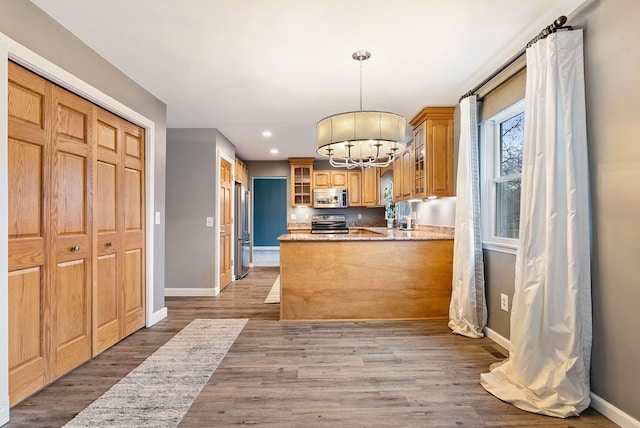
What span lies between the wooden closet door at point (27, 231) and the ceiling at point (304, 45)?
579mm

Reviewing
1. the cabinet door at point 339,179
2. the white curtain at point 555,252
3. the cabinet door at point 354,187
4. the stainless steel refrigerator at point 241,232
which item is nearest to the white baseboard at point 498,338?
the white curtain at point 555,252

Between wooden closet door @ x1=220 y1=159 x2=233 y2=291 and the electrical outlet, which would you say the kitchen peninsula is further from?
wooden closet door @ x1=220 y1=159 x2=233 y2=291

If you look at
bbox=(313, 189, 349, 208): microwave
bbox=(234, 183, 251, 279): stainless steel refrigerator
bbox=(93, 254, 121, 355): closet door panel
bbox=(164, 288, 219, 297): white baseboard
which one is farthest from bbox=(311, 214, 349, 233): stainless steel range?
bbox=(93, 254, 121, 355): closet door panel

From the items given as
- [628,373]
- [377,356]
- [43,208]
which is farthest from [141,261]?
[628,373]

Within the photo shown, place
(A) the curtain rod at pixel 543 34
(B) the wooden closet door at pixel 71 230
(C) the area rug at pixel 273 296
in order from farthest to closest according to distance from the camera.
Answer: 1. (C) the area rug at pixel 273 296
2. (B) the wooden closet door at pixel 71 230
3. (A) the curtain rod at pixel 543 34

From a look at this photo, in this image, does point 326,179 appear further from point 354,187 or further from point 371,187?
point 371,187

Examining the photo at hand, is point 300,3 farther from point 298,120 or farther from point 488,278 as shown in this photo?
point 488,278

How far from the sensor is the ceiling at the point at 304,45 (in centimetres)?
196

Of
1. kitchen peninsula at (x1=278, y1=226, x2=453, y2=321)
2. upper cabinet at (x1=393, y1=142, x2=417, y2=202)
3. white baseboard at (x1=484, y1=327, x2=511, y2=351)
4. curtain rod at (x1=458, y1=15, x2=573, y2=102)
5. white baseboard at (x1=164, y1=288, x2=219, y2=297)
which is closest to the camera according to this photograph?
curtain rod at (x1=458, y1=15, x2=573, y2=102)

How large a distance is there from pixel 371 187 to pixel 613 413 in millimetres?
5335

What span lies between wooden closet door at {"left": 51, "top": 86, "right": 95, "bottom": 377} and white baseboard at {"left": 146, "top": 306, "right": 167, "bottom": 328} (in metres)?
0.81

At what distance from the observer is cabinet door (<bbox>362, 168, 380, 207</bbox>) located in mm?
6805

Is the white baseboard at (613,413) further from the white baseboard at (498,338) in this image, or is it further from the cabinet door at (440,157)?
the cabinet door at (440,157)

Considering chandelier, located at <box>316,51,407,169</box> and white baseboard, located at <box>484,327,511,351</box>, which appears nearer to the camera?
chandelier, located at <box>316,51,407,169</box>
